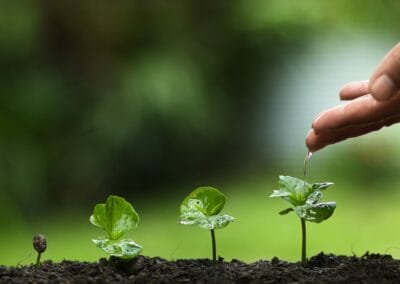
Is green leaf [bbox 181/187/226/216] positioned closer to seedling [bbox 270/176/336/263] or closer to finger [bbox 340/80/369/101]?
seedling [bbox 270/176/336/263]

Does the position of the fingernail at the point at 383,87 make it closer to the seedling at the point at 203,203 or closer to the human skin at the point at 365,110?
the human skin at the point at 365,110

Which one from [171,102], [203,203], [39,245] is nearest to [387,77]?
[203,203]

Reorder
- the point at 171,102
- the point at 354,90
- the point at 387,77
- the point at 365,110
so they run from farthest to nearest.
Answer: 1. the point at 171,102
2. the point at 354,90
3. the point at 365,110
4. the point at 387,77

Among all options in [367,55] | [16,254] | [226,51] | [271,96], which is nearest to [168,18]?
[226,51]

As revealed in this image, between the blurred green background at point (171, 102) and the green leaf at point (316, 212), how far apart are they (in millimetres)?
1581

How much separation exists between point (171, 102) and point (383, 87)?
6.16 ft

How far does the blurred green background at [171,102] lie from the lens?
250 cm

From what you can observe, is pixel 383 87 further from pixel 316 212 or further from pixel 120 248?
pixel 120 248

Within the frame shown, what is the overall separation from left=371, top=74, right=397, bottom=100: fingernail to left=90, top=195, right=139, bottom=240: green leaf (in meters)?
0.30

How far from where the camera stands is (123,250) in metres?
0.78

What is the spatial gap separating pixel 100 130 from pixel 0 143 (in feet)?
1.14

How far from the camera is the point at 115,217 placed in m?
0.82

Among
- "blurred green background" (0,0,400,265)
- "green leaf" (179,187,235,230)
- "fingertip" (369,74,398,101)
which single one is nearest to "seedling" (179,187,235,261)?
"green leaf" (179,187,235,230)

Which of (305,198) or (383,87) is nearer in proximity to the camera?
(383,87)
